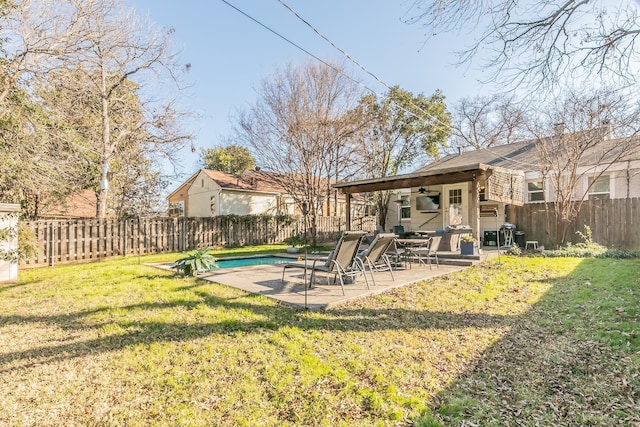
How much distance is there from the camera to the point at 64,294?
5.98 metres

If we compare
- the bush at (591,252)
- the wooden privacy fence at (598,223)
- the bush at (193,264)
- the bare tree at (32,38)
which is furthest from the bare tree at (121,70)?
the wooden privacy fence at (598,223)

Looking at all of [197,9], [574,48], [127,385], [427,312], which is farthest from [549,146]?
[127,385]

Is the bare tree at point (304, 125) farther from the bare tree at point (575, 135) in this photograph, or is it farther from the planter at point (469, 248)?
the bare tree at point (575, 135)

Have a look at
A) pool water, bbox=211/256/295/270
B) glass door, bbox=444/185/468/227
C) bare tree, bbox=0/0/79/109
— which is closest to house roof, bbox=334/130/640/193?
glass door, bbox=444/185/468/227

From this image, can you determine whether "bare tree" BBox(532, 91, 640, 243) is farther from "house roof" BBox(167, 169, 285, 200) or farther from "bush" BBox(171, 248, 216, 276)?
"house roof" BBox(167, 169, 285, 200)

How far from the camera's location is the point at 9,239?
739cm

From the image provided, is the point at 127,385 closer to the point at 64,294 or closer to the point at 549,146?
the point at 64,294

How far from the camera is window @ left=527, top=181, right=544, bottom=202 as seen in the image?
14.5 metres

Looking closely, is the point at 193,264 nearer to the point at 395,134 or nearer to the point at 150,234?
the point at 150,234

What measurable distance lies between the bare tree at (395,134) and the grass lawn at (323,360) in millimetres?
13056

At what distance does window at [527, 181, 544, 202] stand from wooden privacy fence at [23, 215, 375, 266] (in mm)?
10123

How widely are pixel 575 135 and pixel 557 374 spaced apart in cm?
1066

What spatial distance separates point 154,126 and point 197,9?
32.1 ft

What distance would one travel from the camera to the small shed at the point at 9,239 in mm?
7258
